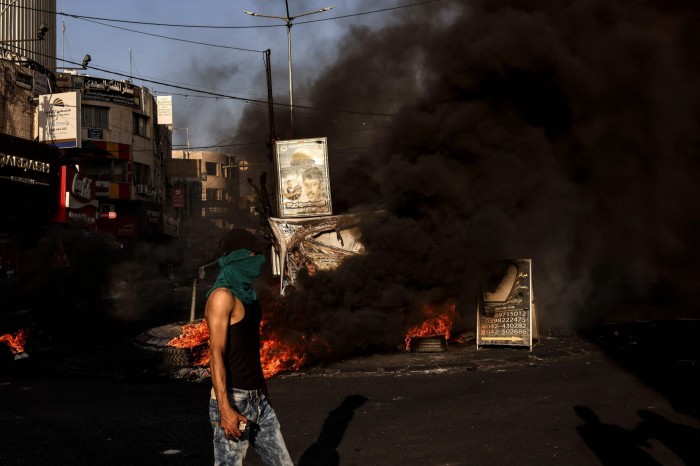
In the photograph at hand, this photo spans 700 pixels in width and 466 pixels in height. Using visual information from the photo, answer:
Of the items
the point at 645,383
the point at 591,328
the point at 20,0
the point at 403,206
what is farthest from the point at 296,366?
the point at 20,0

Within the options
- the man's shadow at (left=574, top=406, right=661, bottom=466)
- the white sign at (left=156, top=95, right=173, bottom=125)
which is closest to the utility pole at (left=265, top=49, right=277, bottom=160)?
the man's shadow at (left=574, top=406, right=661, bottom=466)

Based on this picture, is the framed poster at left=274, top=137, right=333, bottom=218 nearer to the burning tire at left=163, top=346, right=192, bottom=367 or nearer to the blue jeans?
the burning tire at left=163, top=346, right=192, bottom=367

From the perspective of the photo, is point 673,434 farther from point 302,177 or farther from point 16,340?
point 302,177

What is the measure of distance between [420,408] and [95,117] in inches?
1583

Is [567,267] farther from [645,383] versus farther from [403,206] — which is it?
[645,383]

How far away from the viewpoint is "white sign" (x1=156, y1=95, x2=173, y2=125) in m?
55.8

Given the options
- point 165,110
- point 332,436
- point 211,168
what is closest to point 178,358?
point 332,436

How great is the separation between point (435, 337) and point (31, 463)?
786 centimetres

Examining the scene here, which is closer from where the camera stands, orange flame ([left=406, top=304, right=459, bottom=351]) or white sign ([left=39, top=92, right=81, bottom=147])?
orange flame ([left=406, top=304, right=459, bottom=351])

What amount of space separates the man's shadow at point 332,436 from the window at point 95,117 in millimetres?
38752

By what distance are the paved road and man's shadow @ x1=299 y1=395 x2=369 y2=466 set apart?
2 centimetres

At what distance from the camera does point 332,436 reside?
673cm

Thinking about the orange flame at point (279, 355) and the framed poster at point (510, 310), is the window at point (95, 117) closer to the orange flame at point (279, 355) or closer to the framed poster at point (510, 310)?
the orange flame at point (279, 355)

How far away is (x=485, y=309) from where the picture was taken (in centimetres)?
1220
